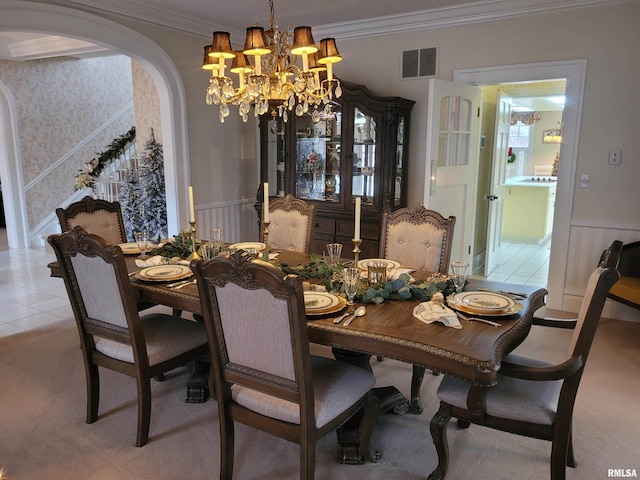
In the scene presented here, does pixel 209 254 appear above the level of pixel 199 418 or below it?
above

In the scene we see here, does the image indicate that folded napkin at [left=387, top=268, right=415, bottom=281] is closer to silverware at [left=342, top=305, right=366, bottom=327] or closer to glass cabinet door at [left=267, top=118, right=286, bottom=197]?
silverware at [left=342, top=305, right=366, bottom=327]

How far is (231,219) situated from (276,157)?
89 centimetres

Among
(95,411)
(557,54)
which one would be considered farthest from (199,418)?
(557,54)

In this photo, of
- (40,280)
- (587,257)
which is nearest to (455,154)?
(587,257)

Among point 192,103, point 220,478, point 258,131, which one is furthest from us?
point 258,131

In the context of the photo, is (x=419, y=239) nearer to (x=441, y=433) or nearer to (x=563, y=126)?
(x=441, y=433)

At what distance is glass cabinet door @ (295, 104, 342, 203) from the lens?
4.46 metres

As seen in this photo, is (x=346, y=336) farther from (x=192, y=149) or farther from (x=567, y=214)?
(x=192, y=149)

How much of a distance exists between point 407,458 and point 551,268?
258 cm

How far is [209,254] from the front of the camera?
253cm

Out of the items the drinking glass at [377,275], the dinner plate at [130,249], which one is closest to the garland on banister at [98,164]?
the dinner plate at [130,249]

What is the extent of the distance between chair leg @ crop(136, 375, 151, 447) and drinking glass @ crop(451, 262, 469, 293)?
1487 millimetres

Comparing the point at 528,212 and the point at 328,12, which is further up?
the point at 328,12

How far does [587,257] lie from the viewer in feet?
12.8
